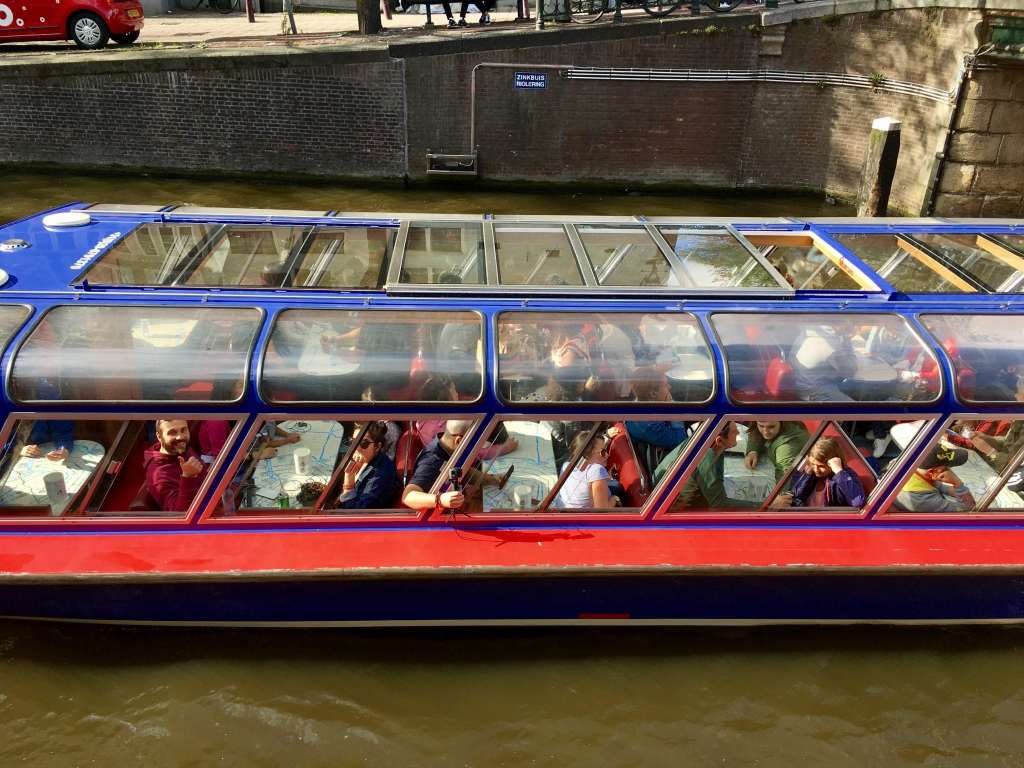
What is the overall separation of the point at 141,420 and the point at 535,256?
9.67ft

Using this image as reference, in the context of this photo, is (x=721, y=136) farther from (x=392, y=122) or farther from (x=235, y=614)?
(x=235, y=614)

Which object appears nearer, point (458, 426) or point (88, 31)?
point (458, 426)

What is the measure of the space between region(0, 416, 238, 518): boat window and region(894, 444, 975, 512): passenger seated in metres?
4.51

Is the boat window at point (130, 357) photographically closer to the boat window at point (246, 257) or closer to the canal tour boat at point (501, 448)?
the canal tour boat at point (501, 448)

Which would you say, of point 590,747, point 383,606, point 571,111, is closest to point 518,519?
point 383,606

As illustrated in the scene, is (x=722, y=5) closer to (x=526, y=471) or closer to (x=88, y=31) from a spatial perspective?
(x=88, y=31)

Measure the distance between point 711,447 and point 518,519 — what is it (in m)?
1.33

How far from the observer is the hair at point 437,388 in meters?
4.89

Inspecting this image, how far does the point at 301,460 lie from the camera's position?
5.56m

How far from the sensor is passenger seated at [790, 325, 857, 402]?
5.01 meters

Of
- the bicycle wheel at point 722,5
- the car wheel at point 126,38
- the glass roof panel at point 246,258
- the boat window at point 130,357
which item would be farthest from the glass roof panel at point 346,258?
the car wheel at point 126,38

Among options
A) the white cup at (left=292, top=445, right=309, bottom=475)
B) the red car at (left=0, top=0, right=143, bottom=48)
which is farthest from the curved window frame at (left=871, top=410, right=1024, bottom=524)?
the red car at (left=0, top=0, right=143, bottom=48)

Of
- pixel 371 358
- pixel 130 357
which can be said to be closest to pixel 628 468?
pixel 371 358

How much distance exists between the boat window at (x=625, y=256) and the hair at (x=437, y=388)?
1448 mm
